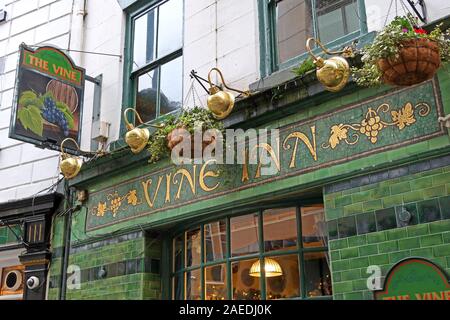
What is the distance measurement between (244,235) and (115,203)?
7.53 ft

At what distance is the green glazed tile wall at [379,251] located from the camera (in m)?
4.96

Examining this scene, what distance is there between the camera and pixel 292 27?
7.16 meters

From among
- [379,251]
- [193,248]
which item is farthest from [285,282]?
[193,248]

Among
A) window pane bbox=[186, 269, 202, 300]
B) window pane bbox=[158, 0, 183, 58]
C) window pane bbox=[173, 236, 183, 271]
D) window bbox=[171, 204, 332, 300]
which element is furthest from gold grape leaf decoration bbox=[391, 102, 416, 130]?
window pane bbox=[158, 0, 183, 58]

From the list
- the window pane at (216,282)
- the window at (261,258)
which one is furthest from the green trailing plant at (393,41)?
the window pane at (216,282)

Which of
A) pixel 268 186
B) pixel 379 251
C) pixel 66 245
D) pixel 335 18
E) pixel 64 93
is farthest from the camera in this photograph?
pixel 66 245

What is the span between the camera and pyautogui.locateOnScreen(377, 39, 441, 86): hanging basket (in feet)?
15.3

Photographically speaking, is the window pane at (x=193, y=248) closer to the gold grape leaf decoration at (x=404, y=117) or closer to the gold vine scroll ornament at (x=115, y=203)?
the gold vine scroll ornament at (x=115, y=203)

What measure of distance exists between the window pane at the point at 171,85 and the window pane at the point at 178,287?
238 centimetres

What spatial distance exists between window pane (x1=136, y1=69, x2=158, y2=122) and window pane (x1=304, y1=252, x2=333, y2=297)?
3506 mm

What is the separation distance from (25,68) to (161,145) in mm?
2776

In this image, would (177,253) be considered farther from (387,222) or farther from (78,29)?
(78,29)

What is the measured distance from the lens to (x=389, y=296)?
5105 mm

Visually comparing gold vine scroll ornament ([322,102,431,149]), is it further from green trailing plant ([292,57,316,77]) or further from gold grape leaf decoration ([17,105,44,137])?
gold grape leaf decoration ([17,105,44,137])
